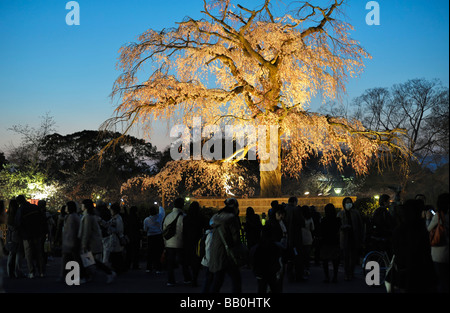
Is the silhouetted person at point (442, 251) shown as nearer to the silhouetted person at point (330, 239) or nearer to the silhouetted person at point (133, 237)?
the silhouetted person at point (330, 239)

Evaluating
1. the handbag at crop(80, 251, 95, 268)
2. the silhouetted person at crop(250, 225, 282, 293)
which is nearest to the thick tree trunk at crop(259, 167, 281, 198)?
the handbag at crop(80, 251, 95, 268)

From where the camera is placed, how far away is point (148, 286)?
12055mm

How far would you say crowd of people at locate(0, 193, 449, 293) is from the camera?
780cm

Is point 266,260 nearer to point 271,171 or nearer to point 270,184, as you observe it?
point 270,184

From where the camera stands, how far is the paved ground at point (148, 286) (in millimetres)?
11133

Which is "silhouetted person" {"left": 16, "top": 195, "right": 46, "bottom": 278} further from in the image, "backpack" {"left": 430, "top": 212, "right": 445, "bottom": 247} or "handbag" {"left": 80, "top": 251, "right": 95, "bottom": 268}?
"backpack" {"left": 430, "top": 212, "right": 445, "bottom": 247}

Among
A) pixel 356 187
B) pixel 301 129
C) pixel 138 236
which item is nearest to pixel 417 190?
pixel 138 236

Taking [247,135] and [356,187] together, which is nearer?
[247,135]

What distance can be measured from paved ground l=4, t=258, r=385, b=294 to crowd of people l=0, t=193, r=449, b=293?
0.93 ft

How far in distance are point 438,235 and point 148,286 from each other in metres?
6.82

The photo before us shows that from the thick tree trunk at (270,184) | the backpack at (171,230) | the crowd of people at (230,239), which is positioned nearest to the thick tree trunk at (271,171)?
the thick tree trunk at (270,184)

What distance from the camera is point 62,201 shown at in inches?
1912

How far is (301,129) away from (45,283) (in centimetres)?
1381
